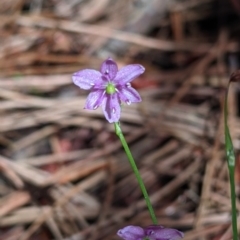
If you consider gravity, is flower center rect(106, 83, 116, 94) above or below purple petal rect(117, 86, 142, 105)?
above

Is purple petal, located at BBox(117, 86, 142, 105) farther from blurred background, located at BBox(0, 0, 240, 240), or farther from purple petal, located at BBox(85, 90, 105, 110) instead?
blurred background, located at BBox(0, 0, 240, 240)

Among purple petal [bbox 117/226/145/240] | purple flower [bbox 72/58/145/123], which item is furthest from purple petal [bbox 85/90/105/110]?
purple petal [bbox 117/226/145/240]

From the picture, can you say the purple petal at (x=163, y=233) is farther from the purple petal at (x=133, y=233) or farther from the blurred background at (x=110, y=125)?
the blurred background at (x=110, y=125)

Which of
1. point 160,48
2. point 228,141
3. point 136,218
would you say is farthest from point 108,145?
point 228,141

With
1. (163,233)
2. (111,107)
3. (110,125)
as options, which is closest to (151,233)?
(163,233)

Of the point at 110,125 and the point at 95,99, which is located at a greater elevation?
A: the point at 95,99

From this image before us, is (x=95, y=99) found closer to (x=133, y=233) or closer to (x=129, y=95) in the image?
(x=129, y=95)

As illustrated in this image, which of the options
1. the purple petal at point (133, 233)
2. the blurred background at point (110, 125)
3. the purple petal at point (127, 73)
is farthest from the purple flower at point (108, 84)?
the blurred background at point (110, 125)
